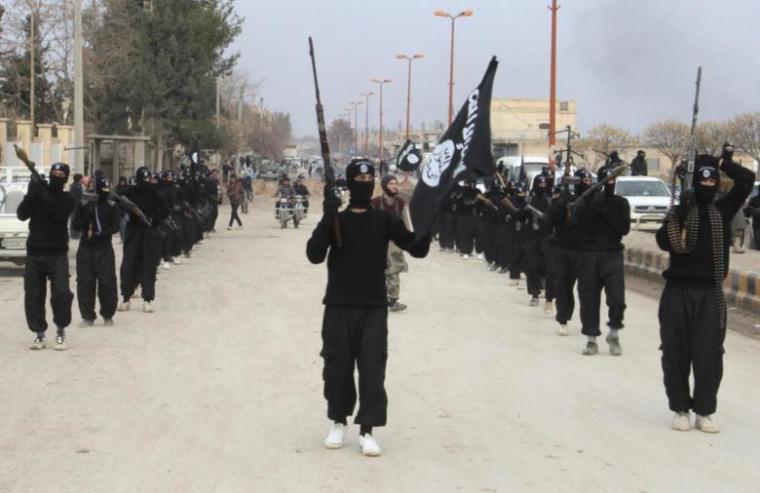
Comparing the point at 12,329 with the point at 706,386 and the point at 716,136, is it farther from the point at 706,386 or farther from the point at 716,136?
the point at 716,136

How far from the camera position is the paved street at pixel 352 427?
7406 mm

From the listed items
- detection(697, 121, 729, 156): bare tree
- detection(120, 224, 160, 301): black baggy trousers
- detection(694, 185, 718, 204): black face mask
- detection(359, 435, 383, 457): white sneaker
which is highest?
detection(697, 121, 729, 156): bare tree

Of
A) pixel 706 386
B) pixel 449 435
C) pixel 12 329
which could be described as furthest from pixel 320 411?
pixel 12 329

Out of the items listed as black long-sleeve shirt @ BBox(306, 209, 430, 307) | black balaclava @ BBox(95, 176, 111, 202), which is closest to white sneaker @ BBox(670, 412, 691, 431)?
black long-sleeve shirt @ BBox(306, 209, 430, 307)

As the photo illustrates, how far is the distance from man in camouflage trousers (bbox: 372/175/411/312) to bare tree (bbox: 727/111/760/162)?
44838 millimetres

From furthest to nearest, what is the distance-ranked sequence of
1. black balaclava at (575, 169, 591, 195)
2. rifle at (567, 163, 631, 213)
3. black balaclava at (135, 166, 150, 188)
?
black balaclava at (135, 166, 150, 188) < black balaclava at (575, 169, 591, 195) < rifle at (567, 163, 631, 213)

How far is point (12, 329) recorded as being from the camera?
1427cm

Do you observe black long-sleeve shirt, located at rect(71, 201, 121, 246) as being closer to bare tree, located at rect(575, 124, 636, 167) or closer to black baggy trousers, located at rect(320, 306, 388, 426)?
black baggy trousers, located at rect(320, 306, 388, 426)

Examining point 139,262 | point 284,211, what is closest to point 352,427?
point 139,262

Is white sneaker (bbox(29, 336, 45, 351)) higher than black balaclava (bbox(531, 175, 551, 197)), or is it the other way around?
black balaclava (bbox(531, 175, 551, 197))

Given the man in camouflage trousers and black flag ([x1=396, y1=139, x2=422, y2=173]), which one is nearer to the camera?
the man in camouflage trousers

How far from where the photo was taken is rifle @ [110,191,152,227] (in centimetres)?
1457

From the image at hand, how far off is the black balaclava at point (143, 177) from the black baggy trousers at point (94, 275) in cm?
275

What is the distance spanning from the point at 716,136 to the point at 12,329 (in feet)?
159
